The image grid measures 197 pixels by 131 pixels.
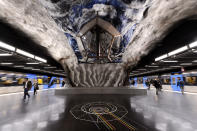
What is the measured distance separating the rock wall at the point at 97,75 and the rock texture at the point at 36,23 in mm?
2895

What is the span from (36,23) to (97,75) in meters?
7.84

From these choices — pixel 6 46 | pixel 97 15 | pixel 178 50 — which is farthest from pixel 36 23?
pixel 178 50

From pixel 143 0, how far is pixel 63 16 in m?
6.48

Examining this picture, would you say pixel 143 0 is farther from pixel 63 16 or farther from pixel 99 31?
pixel 63 16

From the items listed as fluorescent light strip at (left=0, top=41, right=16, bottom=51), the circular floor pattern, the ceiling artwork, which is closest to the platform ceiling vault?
the ceiling artwork

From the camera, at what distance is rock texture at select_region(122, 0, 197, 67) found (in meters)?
4.75

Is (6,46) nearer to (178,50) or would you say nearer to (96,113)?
(96,113)

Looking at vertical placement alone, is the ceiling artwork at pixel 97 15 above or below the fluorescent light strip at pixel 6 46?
above

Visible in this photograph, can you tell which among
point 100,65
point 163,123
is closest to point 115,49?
point 100,65

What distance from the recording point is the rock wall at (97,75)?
1140 cm

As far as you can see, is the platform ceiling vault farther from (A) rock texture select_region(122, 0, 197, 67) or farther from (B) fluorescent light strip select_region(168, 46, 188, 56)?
(B) fluorescent light strip select_region(168, 46, 188, 56)

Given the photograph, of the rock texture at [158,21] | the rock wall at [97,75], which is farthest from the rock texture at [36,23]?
the rock texture at [158,21]

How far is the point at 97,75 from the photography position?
11602 millimetres

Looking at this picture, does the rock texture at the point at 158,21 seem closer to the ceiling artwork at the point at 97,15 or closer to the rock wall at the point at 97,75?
the ceiling artwork at the point at 97,15
